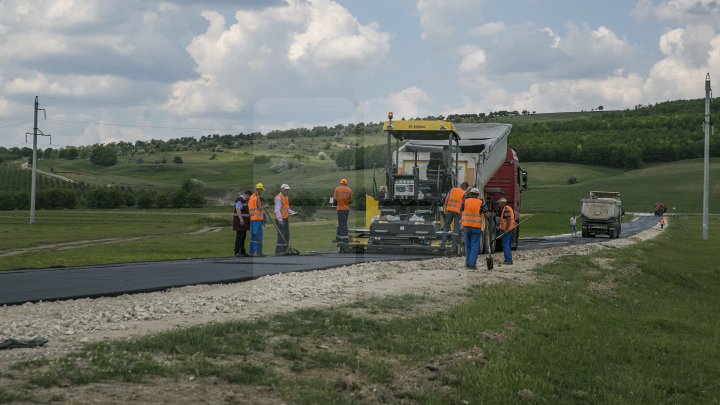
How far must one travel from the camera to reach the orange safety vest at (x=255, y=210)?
22297mm

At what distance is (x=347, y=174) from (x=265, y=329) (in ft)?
48.9

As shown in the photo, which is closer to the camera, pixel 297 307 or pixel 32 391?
pixel 32 391

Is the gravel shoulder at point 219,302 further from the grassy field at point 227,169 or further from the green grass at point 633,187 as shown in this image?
the green grass at point 633,187

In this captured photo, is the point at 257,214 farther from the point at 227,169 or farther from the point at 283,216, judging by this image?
the point at 227,169

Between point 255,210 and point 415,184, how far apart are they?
14.6ft

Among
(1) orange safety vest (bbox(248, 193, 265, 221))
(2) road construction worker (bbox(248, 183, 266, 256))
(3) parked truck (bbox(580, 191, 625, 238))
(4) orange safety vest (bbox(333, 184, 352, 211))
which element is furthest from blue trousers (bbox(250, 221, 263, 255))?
(3) parked truck (bbox(580, 191, 625, 238))

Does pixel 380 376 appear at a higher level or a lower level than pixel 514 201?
lower

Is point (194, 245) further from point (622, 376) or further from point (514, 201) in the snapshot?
point (622, 376)

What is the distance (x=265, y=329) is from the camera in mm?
10352

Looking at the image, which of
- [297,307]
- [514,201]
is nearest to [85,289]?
[297,307]

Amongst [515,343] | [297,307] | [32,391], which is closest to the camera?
[32,391]

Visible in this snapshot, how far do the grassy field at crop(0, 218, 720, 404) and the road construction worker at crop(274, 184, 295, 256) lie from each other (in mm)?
8227

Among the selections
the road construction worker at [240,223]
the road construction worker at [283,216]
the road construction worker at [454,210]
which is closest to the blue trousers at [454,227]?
the road construction worker at [454,210]

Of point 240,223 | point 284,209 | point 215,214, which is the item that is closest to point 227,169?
point 215,214
